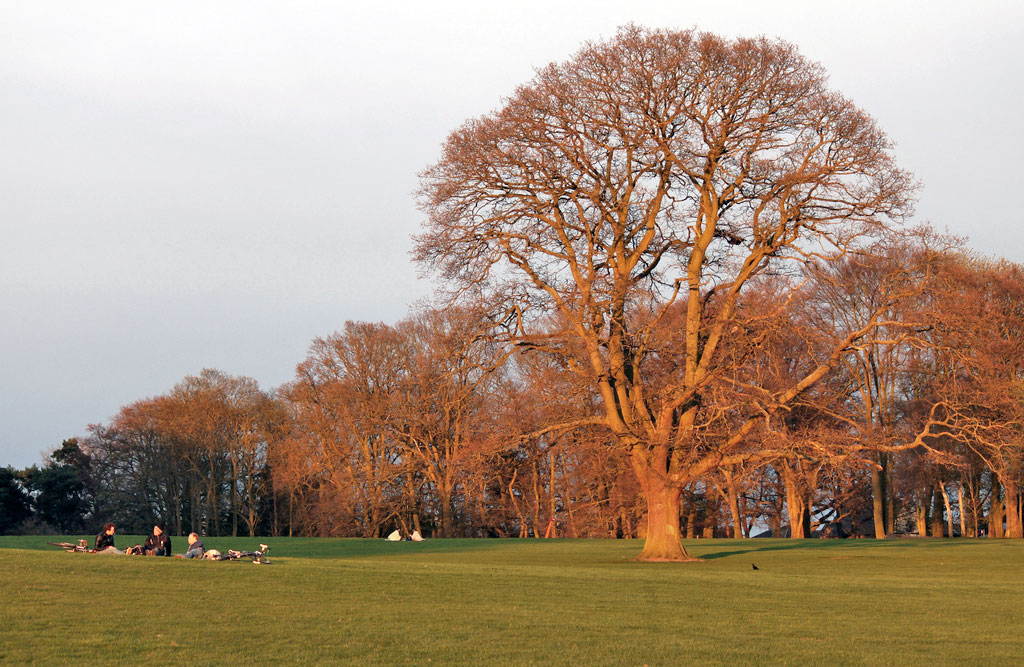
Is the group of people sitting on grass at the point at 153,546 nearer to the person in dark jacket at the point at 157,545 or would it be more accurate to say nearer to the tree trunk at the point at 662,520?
the person in dark jacket at the point at 157,545

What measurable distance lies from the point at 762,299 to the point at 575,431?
8863 mm

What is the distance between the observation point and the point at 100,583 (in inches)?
745

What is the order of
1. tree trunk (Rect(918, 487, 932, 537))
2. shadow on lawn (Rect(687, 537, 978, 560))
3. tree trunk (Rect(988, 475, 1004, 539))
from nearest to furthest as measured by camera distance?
shadow on lawn (Rect(687, 537, 978, 560))
tree trunk (Rect(988, 475, 1004, 539))
tree trunk (Rect(918, 487, 932, 537))

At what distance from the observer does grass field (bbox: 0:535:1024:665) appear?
1353cm

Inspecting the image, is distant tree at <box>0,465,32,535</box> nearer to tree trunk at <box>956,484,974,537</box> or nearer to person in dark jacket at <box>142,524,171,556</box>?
person in dark jacket at <box>142,524,171,556</box>

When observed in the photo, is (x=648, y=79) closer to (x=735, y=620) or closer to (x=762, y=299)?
(x=762, y=299)

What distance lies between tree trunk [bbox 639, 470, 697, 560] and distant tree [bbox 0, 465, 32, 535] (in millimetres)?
54744

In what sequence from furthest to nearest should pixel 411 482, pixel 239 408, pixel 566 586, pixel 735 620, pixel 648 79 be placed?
pixel 239 408 < pixel 411 482 < pixel 648 79 < pixel 566 586 < pixel 735 620

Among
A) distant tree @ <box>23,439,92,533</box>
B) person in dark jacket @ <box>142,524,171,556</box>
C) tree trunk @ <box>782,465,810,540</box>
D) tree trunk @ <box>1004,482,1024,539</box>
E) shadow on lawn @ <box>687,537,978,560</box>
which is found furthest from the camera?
distant tree @ <box>23,439,92,533</box>

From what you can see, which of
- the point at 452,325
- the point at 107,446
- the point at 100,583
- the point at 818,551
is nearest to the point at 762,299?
the point at 452,325

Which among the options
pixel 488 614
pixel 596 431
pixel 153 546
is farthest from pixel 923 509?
pixel 488 614

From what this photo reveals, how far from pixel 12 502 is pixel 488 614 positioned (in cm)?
6541

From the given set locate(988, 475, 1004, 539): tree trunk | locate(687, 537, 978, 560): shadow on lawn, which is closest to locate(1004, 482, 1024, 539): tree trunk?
locate(988, 475, 1004, 539): tree trunk

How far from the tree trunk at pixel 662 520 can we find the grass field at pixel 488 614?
4.20 metres
